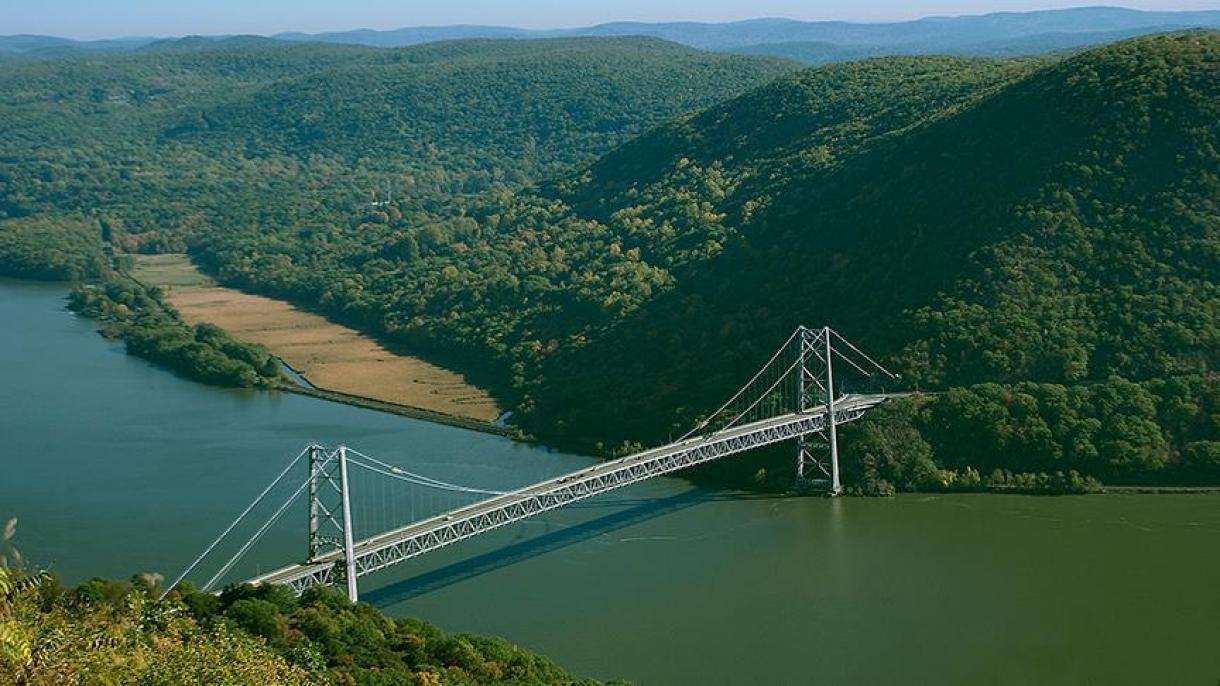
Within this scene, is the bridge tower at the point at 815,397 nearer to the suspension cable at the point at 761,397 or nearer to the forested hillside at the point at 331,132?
the suspension cable at the point at 761,397

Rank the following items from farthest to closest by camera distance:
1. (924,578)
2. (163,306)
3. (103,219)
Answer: (103,219) → (163,306) → (924,578)

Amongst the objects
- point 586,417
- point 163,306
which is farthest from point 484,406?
point 163,306

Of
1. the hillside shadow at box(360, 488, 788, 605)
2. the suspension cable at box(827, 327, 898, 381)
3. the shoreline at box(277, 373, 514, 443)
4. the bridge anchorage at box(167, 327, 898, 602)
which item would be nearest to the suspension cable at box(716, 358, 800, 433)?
the bridge anchorage at box(167, 327, 898, 602)

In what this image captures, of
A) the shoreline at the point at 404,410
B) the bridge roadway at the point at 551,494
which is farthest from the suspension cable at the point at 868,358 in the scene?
the shoreline at the point at 404,410

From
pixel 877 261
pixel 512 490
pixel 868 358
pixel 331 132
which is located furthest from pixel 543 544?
pixel 331 132

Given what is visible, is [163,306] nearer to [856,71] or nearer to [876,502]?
[856,71]

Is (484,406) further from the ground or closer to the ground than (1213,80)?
closer to the ground
